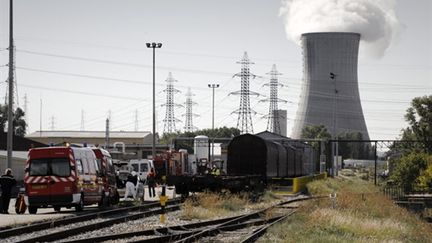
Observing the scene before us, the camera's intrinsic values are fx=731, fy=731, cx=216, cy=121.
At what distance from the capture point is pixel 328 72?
97.7 meters

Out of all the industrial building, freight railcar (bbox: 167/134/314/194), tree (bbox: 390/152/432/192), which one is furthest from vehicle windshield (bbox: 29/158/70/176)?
the industrial building

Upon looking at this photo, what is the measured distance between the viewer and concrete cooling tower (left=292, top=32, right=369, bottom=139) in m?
97.4

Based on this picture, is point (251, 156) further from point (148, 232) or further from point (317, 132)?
point (317, 132)

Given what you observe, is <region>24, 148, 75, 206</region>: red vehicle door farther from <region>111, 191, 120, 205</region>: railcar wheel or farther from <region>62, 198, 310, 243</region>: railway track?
<region>62, 198, 310, 243</region>: railway track

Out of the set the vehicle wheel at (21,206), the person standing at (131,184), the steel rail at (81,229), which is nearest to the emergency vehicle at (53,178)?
the vehicle wheel at (21,206)

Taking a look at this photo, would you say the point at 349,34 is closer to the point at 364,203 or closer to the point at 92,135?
the point at 92,135

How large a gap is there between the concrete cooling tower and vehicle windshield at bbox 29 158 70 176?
70.6 m

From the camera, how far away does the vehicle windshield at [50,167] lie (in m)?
25.3

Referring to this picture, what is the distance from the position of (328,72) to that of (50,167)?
2976 inches

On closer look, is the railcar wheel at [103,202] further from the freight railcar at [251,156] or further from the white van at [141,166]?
the white van at [141,166]

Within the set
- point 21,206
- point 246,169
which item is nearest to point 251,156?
point 246,169

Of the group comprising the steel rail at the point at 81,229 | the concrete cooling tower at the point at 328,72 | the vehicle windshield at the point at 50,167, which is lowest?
the steel rail at the point at 81,229

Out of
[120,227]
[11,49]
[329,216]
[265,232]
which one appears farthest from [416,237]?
[11,49]

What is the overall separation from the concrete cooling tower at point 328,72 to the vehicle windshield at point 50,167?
2781 inches
